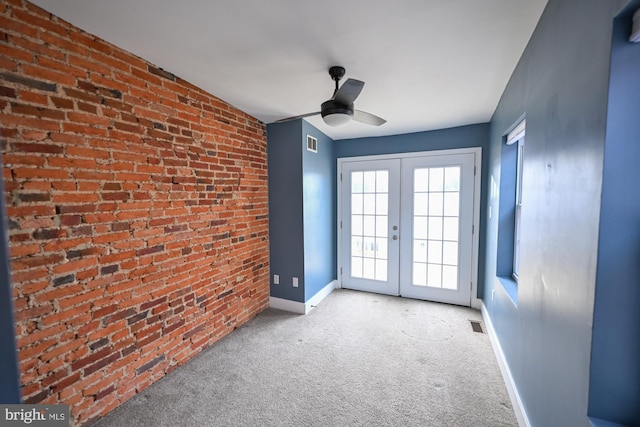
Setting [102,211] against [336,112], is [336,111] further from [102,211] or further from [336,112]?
[102,211]

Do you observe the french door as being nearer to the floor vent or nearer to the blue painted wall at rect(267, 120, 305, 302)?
the floor vent

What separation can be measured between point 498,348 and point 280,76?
9.92 ft

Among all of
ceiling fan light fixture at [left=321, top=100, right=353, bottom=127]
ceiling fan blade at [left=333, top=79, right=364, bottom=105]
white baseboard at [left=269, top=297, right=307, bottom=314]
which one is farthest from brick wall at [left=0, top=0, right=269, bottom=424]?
ceiling fan blade at [left=333, top=79, right=364, bottom=105]

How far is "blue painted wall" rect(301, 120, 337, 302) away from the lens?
3.33 metres

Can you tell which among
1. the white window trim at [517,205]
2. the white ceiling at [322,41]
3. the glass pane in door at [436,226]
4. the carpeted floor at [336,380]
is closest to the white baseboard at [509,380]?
the carpeted floor at [336,380]

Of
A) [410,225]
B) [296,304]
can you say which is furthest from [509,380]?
[296,304]

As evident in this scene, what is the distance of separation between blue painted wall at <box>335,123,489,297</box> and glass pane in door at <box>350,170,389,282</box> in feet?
1.14

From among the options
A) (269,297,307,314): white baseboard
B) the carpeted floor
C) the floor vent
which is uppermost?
(269,297,307,314): white baseboard

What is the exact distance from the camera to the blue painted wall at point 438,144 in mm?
3283

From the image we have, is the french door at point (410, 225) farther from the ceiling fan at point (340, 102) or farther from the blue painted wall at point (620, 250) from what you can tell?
the blue painted wall at point (620, 250)

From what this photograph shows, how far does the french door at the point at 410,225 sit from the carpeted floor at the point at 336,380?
68 centimetres

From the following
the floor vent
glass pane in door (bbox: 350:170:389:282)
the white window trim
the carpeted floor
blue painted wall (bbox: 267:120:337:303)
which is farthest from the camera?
glass pane in door (bbox: 350:170:389:282)

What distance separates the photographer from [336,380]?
2.12 metres

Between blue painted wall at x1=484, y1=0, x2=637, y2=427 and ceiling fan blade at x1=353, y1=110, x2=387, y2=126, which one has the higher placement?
ceiling fan blade at x1=353, y1=110, x2=387, y2=126
